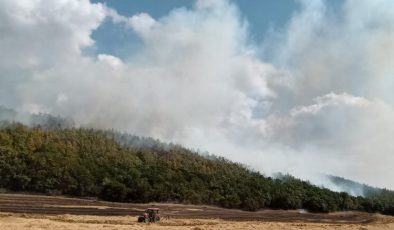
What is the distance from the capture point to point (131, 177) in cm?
12594

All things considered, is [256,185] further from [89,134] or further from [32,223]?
[32,223]

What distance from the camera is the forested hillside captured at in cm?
11712

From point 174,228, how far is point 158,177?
7771cm

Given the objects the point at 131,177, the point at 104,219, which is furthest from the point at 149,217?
the point at 131,177

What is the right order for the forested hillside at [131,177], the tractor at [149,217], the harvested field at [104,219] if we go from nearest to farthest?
the harvested field at [104,219] < the tractor at [149,217] < the forested hillside at [131,177]

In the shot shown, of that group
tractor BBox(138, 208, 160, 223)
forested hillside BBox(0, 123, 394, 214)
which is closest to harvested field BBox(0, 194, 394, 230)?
tractor BBox(138, 208, 160, 223)

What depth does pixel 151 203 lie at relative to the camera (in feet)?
399

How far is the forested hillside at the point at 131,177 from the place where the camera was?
11712 cm

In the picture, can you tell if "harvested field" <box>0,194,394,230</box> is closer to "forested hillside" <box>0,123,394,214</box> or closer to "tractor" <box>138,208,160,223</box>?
"tractor" <box>138,208,160,223</box>

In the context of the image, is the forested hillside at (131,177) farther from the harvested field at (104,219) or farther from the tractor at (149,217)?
the tractor at (149,217)

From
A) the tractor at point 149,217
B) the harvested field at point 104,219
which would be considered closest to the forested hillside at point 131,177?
the harvested field at point 104,219

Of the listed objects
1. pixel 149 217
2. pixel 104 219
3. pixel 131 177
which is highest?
pixel 131 177

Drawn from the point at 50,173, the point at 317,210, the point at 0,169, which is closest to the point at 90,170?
the point at 50,173

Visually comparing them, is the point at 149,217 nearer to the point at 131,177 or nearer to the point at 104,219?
the point at 104,219
